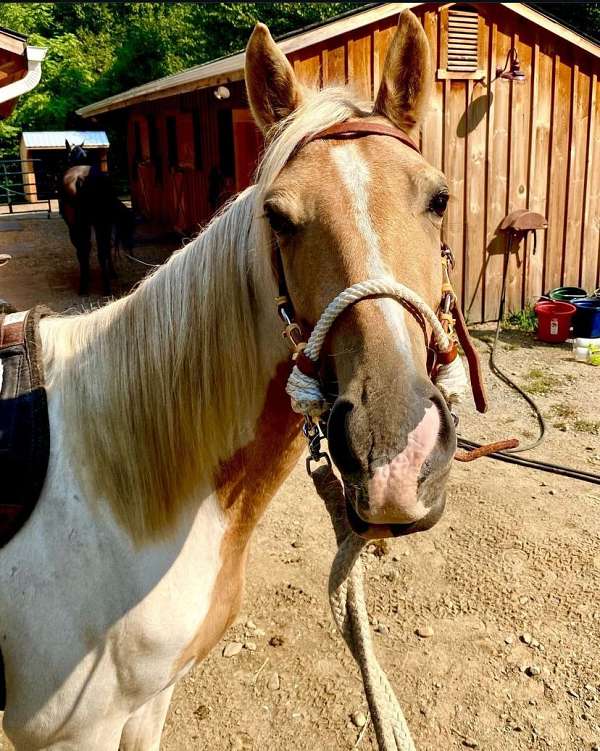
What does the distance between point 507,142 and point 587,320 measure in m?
2.43

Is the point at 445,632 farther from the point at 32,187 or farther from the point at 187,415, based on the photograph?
the point at 32,187

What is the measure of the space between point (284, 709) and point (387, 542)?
4.06ft

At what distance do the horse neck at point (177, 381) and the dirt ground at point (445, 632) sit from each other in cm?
146

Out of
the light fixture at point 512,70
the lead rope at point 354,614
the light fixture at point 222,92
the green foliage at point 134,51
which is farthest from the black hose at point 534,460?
the green foliage at point 134,51

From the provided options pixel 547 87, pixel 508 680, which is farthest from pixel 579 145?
pixel 508 680

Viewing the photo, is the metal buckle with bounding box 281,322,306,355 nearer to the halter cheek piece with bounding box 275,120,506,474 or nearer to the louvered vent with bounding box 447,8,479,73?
the halter cheek piece with bounding box 275,120,506,474

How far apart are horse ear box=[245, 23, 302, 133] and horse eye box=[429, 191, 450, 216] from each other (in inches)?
17.2

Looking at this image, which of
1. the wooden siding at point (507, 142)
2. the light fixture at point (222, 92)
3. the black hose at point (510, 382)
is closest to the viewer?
the black hose at point (510, 382)

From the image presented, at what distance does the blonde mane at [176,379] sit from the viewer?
1531mm

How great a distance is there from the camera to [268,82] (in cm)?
151

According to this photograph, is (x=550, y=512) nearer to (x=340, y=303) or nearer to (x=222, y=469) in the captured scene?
(x=222, y=469)

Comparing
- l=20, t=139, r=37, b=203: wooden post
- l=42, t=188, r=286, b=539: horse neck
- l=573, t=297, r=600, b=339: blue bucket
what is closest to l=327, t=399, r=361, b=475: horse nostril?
l=42, t=188, r=286, b=539: horse neck

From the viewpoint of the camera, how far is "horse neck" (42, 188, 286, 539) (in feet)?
5.03

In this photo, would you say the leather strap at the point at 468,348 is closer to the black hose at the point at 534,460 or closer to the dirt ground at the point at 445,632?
the dirt ground at the point at 445,632
